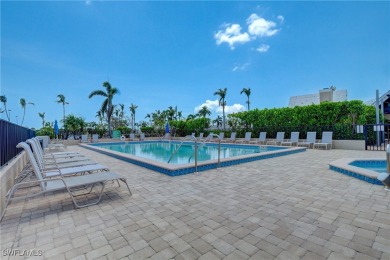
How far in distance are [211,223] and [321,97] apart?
26.3 metres

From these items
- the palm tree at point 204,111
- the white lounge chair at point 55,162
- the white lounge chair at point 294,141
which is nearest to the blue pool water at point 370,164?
the white lounge chair at point 294,141

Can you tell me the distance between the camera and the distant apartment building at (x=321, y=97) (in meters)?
23.4

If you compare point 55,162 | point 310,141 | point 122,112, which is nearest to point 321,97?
point 310,141

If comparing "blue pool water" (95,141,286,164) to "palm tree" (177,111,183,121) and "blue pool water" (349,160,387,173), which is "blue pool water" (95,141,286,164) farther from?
"palm tree" (177,111,183,121)

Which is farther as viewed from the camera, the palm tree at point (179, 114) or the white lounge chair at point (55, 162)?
the palm tree at point (179, 114)

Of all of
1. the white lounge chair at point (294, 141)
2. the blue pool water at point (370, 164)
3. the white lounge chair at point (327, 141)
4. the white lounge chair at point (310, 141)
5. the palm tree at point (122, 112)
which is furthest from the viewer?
the palm tree at point (122, 112)

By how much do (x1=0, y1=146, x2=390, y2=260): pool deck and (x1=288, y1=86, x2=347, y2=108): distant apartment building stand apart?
2281 centimetres

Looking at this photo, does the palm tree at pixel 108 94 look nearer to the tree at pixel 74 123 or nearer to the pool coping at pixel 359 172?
the tree at pixel 74 123

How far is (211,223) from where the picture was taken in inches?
108

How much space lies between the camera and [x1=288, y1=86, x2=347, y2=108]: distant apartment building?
23.4 m

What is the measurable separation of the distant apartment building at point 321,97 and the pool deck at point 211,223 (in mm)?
22806

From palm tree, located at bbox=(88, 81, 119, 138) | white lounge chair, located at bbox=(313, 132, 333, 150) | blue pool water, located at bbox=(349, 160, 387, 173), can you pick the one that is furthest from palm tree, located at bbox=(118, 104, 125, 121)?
blue pool water, located at bbox=(349, 160, 387, 173)

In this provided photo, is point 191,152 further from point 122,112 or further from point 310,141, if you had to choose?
point 122,112

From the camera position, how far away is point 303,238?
235cm
